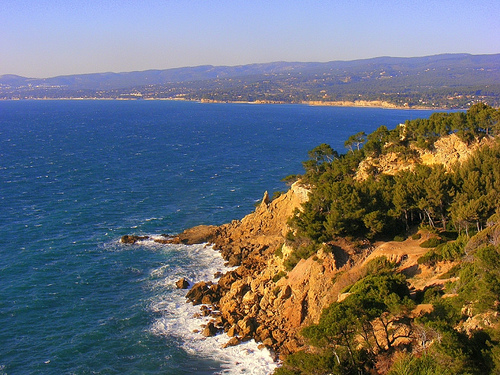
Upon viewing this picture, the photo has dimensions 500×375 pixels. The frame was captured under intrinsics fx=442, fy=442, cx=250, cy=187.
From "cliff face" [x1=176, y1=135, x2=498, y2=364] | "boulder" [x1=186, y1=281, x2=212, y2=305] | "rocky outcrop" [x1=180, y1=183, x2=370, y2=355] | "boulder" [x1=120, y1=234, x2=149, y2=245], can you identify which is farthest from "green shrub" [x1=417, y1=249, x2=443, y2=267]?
"boulder" [x1=120, y1=234, x2=149, y2=245]

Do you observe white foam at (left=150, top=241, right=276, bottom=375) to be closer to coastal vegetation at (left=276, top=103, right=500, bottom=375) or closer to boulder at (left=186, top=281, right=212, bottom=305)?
boulder at (left=186, top=281, right=212, bottom=305)

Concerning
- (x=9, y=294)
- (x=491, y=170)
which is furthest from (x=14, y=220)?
(x=491, y=170)

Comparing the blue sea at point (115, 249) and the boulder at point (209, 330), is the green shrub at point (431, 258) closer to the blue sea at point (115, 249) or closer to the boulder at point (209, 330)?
the blue sea at point (115, 249)

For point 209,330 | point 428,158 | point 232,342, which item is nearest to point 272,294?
point 232,342

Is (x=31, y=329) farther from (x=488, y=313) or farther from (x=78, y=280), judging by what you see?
(x=488, y=313)

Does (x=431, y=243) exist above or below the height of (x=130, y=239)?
above

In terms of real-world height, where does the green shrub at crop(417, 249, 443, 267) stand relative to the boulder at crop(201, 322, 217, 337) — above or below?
above

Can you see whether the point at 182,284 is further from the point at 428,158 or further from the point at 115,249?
the point at 428,158
